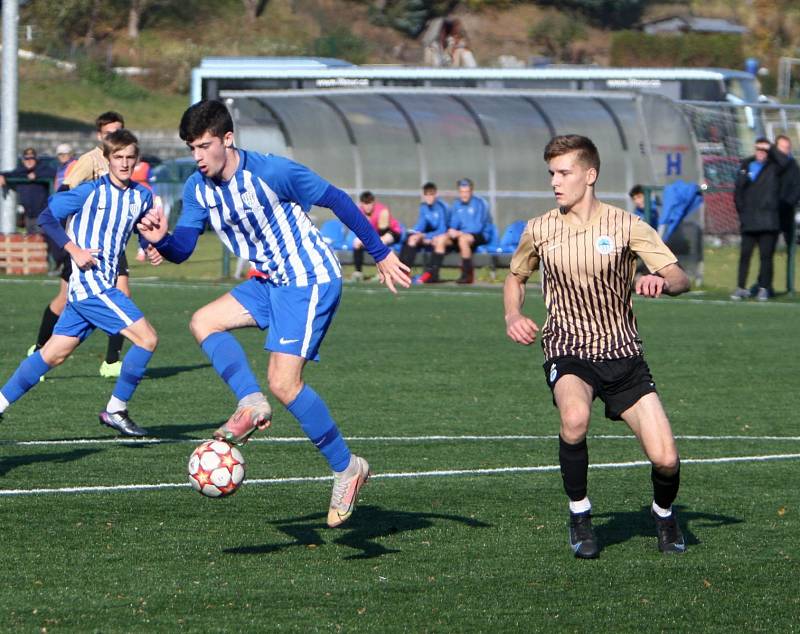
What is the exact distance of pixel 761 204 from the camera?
20406mm

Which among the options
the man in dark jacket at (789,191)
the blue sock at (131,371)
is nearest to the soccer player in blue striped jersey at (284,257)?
the blue sock at (131,371)

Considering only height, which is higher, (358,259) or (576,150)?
(576,150)

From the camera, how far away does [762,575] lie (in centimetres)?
643

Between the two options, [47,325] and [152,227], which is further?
[47,325]

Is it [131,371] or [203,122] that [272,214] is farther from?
[131,371]

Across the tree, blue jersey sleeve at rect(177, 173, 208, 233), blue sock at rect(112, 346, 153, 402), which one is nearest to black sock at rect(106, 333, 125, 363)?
blue sock at rect(112, 346, 153, 402)

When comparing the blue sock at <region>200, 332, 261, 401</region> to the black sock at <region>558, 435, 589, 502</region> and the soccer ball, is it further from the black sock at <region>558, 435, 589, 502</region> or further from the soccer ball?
the black sock at <region>558, 435, 589, 502</region>

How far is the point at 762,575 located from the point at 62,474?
3.86 metres

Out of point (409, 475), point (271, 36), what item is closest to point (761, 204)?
point (409, 475)

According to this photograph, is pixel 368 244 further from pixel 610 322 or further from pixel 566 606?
pixel 566 606

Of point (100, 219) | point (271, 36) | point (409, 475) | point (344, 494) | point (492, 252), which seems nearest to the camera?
point (344, 494)

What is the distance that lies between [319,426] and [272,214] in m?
0.95

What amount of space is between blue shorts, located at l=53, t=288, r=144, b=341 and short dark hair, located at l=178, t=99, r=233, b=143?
3.11 meters

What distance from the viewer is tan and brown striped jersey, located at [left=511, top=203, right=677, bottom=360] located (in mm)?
6590
